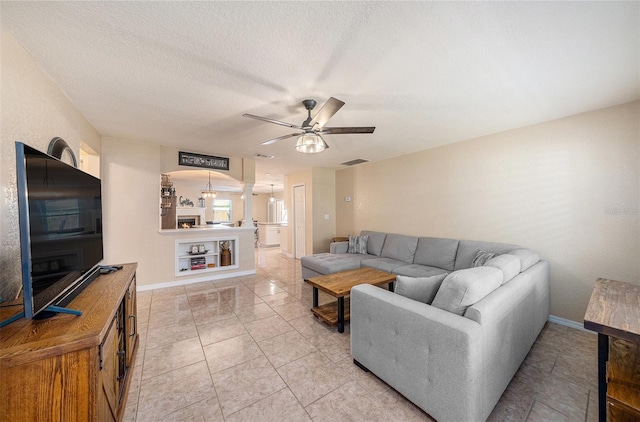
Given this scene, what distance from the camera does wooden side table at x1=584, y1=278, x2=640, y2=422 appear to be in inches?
45.6

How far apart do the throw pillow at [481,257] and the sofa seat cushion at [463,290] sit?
4.92 ft

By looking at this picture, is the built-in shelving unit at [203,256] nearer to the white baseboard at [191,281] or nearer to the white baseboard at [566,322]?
the white baseboard at [191,281]

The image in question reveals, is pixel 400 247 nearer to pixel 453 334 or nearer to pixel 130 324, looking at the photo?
pixel 453 334

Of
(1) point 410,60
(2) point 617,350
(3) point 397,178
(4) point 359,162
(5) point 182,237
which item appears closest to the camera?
(2) point 617,350

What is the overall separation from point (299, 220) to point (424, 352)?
5182mm

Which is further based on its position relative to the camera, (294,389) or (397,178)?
(397,178)

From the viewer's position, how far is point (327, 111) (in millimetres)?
2061

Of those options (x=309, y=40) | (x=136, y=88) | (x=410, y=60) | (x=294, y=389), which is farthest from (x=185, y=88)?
(x=294, y=389)

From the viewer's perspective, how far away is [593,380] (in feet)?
6.09

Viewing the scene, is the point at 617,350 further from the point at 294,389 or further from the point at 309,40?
the point at 309,40

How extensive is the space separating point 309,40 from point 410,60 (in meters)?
0.78

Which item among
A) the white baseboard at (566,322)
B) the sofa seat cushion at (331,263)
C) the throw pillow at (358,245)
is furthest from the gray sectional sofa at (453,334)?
the throw pillow at (358,245)

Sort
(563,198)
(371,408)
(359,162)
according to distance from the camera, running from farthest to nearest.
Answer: (359,162) < (563,198) < (371,408)

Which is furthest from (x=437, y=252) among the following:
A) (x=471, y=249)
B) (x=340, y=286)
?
(x=340, y=286)
